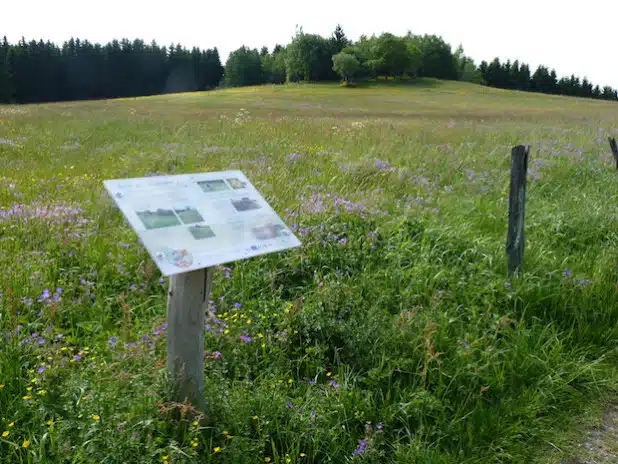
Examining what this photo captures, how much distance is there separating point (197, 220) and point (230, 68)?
102738mm

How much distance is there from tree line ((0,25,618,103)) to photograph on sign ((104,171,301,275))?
3059 inches

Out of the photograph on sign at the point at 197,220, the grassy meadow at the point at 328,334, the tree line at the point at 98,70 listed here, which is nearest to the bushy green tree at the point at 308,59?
the tree line at the point at 98,70

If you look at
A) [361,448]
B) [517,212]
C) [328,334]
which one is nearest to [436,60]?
[517,212]

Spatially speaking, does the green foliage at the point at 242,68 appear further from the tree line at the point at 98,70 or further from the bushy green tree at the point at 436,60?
the bushy green tree at the point at 436,60

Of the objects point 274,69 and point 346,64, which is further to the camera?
point 274,69

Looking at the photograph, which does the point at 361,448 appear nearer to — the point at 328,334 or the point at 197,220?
the point at 328,334

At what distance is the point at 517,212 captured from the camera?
4965 millimetres

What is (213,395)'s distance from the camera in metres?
2.98

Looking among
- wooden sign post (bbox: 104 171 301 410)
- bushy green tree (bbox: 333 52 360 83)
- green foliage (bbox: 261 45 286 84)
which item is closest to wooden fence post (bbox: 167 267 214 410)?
wooden sign post (bbox: 104 171 301 410)

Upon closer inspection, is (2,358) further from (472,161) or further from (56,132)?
(56,132)

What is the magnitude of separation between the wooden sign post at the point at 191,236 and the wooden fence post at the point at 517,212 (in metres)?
2.94

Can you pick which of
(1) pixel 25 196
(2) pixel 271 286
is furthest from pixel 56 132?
(2) pixel 271 286

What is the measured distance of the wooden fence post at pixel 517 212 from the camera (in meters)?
4.91

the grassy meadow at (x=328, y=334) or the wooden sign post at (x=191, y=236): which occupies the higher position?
the wooden sign post at (x=191, y=236)
